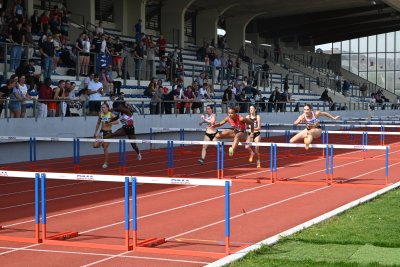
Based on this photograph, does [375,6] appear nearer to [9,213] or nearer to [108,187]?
[108,187]

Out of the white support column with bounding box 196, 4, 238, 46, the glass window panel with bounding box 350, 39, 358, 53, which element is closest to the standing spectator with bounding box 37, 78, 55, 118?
the white support column with bounding box 196, 4, 238, 46

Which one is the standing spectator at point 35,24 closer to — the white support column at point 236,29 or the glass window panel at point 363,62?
the white support column at point 236,29

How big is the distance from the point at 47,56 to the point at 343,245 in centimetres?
1806

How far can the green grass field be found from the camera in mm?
9055

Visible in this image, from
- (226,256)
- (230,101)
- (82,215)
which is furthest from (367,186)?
(230,101)

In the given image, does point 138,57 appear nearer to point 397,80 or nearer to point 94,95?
Answer: point 94,95

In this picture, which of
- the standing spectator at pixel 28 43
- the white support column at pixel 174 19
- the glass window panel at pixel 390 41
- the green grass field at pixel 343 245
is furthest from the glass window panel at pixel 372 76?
the green grass field at pixel 343 245

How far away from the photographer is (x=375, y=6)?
61.3m

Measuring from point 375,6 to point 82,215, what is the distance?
5161 cm

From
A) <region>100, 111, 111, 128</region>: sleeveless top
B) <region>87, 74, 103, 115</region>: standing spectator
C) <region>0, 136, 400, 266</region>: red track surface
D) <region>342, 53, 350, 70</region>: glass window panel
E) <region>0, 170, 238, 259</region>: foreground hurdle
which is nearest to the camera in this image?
<region>0, 170, 238, 259</region>: foreground hurdle

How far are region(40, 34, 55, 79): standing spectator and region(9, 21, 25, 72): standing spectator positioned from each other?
725 mm

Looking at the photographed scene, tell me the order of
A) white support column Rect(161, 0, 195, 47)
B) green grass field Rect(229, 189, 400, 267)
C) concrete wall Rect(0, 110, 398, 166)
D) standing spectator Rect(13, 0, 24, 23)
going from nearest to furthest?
green grass field Rect(229, 189, 400, 267) → concrete wall Rect(0, 110, 398, 166) → standing spectator Rect(13, 0, 24, 23) → white support column Rect(161, 0, 195, 47)

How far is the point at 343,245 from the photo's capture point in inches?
394

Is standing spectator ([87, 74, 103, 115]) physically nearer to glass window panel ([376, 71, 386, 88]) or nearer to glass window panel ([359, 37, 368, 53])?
glass window panel ([359, 37, 368, 53])
